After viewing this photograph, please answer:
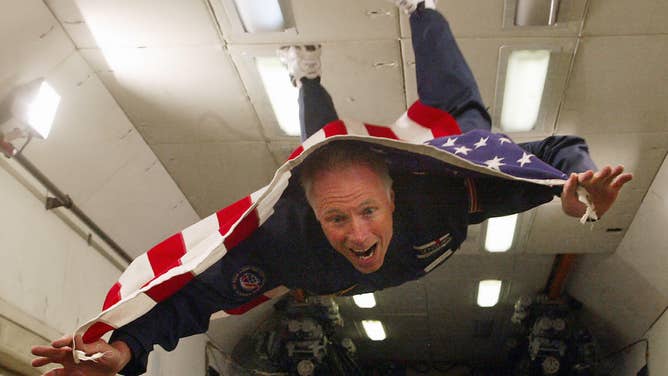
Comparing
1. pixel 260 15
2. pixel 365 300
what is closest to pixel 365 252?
pixel 260 15

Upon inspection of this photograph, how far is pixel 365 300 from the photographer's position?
7.86 m

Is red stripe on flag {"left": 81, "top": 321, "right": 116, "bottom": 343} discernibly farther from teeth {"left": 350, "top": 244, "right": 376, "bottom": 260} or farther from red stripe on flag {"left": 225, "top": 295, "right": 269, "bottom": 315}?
teeth {"left": 350, "top": 244, "right": 376, "bottom": 260}

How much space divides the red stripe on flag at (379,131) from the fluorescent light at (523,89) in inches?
54.2

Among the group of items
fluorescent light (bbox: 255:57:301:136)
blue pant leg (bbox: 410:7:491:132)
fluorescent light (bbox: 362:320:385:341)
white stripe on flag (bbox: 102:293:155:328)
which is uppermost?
fluorescent light (bbox: 362:320:385:341)

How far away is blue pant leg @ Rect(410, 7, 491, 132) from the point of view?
2.82 meters

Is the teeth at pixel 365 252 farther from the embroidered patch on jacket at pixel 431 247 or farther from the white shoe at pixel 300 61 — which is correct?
the white shoe at pixel 300 61

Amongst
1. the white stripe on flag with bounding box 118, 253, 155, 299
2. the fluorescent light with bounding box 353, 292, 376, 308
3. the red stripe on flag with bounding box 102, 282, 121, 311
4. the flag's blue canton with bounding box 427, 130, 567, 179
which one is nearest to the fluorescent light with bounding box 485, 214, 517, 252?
the fluorescent light with bounding box 353, 292, 376, 308

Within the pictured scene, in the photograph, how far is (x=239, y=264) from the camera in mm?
2619

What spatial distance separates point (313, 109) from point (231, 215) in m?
0.77

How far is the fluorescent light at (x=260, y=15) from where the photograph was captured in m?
3.50

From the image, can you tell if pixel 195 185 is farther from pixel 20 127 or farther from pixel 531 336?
pixel 531 336

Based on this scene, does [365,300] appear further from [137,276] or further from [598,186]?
[598,186]

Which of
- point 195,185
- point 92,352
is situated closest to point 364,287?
point 92,352

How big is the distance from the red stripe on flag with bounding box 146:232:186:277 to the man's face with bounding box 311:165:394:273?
0.55 metres
